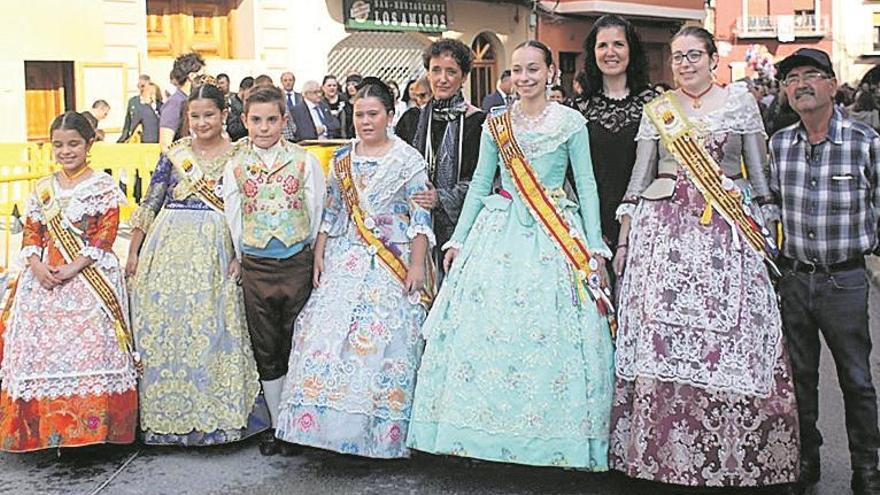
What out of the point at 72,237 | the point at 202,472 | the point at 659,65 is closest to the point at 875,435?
the point at 202,472

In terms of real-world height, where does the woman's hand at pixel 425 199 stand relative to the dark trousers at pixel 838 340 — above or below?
above

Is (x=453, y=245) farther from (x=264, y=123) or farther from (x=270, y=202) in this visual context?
(x=264, y=123)

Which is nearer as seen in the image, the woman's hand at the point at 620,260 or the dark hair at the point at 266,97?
the woman's hand at the point at 620,260

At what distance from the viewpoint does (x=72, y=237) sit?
5082 mm

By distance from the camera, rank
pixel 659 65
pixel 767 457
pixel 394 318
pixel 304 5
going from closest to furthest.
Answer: pixel 767 457 → pixel 394 318 → pixel 304 5 → pixel 659 65

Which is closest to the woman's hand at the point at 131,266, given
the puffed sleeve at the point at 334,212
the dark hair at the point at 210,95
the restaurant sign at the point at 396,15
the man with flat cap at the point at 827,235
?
the dark hair at the point at 210,95

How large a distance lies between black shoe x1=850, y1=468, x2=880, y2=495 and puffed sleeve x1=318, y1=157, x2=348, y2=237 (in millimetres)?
2351

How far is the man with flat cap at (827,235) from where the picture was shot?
4320 millimetres

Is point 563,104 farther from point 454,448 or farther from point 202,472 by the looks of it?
point 202,472

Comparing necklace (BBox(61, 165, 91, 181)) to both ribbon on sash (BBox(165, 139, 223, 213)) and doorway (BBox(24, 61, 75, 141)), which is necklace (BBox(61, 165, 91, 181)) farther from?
doorway (BBox(24, 61, 75, 141))

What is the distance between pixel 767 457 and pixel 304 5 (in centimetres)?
1501

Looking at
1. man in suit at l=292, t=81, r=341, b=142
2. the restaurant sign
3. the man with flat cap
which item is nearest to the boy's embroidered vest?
the man with flat cap

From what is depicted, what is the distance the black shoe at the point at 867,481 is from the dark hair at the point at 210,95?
3104 millimetres

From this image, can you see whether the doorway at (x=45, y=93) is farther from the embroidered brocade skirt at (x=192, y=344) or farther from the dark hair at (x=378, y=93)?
the dark hair at (x=378, y=93)
